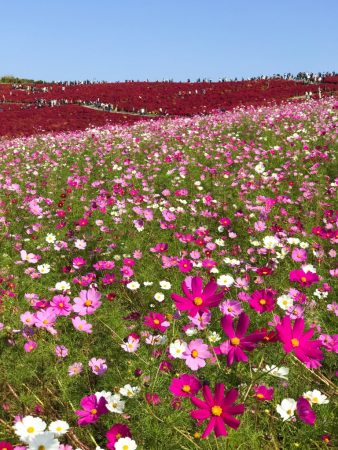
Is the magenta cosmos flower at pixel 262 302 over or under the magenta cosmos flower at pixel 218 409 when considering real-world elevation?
over

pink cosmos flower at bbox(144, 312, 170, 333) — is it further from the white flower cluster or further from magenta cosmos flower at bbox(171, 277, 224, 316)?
the white flower cluster

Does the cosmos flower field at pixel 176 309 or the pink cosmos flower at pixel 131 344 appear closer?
the cosmos flower field at pixel 176 309

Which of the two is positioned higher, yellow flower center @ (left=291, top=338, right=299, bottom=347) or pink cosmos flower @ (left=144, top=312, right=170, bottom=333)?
yellow flower center @ (left=291, top=338, right=299, bottom=347)

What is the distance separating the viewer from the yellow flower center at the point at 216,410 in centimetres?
115

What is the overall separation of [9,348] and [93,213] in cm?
291

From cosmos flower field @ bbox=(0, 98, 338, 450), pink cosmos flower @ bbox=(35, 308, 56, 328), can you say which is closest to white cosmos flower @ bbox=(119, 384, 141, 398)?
cosmos flower field @ bbox=(0, 98, 338, 450)

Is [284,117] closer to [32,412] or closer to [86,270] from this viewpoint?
[86,270]

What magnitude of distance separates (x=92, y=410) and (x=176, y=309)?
1323mm

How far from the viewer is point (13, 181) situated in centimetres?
766

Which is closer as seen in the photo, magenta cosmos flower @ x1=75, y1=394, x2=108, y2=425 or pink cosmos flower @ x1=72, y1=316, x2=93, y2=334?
magenta cosmos flower @ x1=75, y1=394, x2=108, y2=425

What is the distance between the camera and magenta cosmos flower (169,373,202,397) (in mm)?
1333

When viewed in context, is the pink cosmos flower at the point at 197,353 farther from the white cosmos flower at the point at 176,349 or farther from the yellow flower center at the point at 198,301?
the yellow flower center at the point at 198,301

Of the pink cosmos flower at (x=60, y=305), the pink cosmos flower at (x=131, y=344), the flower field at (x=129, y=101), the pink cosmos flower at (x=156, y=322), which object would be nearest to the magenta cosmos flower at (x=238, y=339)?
the pink cosmos flower at (x=156, y=322)

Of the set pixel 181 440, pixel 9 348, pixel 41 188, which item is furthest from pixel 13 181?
pixel 181 440
